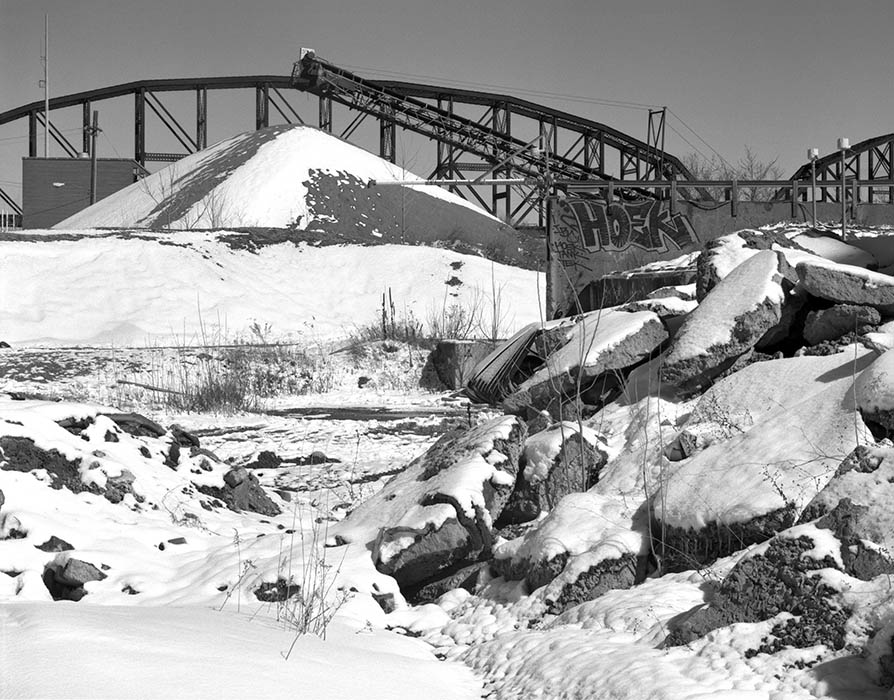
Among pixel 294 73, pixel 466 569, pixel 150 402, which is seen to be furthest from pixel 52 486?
pixel 294 73

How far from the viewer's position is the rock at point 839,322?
7047 mm

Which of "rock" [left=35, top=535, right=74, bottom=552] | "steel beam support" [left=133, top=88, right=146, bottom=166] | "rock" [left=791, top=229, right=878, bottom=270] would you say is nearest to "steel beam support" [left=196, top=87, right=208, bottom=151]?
"steel beam support" [left=133, top=88, right=146, bottom=166]

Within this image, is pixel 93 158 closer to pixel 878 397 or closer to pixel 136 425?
pixel 136 425

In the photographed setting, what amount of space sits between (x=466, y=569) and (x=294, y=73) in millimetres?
Answer: 31985

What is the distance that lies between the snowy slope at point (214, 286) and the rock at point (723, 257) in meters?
11.2

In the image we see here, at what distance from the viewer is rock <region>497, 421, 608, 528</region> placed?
18.3ft

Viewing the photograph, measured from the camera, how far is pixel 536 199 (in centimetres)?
3794

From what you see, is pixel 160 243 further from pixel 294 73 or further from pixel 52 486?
pixel 52 486

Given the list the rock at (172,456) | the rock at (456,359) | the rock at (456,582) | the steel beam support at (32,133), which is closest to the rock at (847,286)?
the rock at (456,582)

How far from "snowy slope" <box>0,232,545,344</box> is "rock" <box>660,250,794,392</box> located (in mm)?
12863

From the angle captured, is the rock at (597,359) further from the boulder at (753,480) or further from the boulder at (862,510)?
the boulder at (862,510)

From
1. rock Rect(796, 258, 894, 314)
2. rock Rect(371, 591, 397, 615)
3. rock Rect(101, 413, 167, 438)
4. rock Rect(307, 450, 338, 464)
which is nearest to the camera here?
rock Rect(371, 591, 397, 615)

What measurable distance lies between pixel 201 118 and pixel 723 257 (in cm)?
3448

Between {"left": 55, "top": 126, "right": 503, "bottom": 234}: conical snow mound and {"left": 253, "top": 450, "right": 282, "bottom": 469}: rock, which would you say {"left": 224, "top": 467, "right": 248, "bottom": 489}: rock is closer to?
{"left": 253, "top": 450, "right": 282, "bottom": 469}: rock
